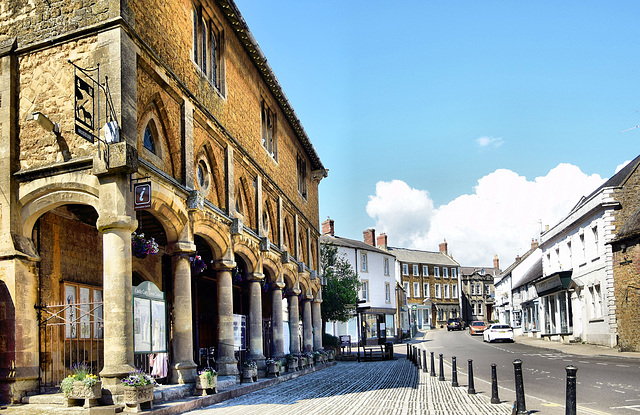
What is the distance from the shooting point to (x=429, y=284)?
7862 centimetres

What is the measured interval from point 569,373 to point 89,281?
10710 millimetres

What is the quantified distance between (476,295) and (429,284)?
12.0 meters

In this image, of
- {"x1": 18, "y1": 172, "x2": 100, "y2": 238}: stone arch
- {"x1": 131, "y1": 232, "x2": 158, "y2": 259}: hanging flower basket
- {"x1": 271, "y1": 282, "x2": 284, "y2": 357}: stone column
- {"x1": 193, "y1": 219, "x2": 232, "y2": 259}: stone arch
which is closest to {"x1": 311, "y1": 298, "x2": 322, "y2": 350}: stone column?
{"x1": 271, "y1": 282, "x2": 284, "y2": 357}: stone column

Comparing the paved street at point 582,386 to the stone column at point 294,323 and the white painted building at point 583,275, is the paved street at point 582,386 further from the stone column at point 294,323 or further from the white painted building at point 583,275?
the white painted building at point 583,275

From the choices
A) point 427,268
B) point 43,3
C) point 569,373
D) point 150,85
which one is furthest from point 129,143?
point 427,268

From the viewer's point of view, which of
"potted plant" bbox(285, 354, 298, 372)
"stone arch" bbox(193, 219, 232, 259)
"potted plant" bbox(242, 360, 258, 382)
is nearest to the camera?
"stone arch" bbox(193, 219, 232, 259)

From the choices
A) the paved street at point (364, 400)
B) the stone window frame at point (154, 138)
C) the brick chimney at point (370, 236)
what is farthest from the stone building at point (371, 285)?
the stone window frame at point (154, 138)

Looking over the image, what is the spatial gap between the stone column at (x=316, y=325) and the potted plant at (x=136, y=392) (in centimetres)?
1979

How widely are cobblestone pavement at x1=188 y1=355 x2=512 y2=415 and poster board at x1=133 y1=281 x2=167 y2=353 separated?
5.19 feet

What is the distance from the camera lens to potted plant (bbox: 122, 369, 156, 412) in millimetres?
9711

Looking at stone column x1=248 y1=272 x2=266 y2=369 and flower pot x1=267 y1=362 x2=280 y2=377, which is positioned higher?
stone column x1=248 y1=272 x2=266 y2=369

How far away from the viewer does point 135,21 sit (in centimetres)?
1180

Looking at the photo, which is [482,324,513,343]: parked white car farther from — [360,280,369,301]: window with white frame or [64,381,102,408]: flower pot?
[64,381,102,408]: flower pot

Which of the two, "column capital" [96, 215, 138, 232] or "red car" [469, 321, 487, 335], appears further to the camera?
Answer: "red car" [469, 321, 487, 335]
